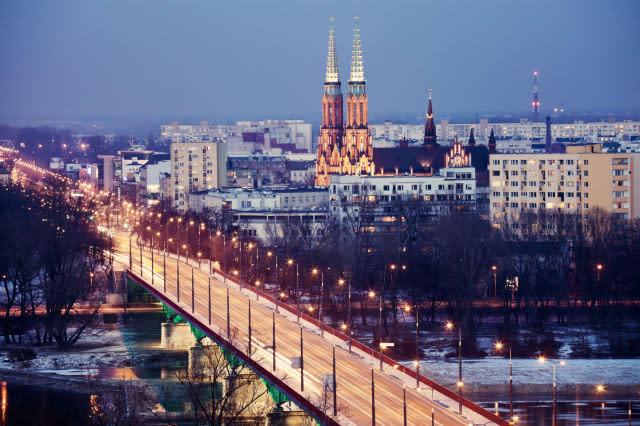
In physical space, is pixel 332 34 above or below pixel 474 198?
above

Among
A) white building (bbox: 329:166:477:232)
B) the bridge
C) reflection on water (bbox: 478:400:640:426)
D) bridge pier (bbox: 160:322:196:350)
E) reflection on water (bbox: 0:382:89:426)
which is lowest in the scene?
reflection on water (bbox: 0:382:89:426)

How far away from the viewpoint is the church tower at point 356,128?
378ft

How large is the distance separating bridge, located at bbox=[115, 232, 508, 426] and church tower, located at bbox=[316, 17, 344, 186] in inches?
2522

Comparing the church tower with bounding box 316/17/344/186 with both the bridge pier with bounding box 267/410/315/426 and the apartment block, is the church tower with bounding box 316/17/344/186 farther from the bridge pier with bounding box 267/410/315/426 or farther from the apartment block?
the bridge pier with bounding box 267/410/315/426

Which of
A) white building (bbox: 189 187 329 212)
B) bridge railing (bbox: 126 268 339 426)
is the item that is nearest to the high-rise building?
white building (bbox: 189 187 329 212)

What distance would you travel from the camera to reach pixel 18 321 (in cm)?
5903

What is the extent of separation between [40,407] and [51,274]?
15450 mm

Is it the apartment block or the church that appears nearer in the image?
the apartment block

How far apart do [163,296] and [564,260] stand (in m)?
21.2

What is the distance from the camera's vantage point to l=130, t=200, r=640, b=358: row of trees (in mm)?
57594

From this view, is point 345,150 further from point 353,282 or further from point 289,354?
point 289,354

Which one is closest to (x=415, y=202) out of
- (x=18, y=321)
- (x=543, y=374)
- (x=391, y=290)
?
(x=391, y=290)

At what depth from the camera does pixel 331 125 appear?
122438 mm

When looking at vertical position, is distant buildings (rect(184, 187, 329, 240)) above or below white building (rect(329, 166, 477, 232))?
below
